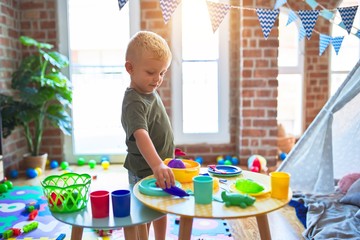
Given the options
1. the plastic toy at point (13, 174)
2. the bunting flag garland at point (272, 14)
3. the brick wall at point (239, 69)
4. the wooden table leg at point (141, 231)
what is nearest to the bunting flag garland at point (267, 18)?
the bunting flag garland at point (272, 14)

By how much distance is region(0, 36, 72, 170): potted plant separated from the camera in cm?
289

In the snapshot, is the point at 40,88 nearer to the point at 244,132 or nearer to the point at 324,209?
the point at 244,132

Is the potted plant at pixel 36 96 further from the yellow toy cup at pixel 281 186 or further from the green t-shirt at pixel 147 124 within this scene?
the yellow toy cup at pixel 281 186

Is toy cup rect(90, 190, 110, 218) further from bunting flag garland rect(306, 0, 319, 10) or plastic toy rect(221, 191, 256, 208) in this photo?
bunting flag garland rect(306, 0, 319, 10)

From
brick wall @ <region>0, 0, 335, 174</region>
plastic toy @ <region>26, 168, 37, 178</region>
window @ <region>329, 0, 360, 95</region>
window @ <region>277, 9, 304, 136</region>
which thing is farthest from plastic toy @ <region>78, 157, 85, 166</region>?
window @ <region>329, 0, 360, 95</region>

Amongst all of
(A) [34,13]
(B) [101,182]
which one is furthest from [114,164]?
(A) [34,13]

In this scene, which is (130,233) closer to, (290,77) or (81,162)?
(81,162)

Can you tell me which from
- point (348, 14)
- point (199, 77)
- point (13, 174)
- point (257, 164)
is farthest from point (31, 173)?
point (348, 14)

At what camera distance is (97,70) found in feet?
11.4

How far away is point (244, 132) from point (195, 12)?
1.25 m

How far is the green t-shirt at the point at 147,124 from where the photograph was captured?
1.30m

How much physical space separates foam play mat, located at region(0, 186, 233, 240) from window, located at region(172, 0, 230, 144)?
4.92ft

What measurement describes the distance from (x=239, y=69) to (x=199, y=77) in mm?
402

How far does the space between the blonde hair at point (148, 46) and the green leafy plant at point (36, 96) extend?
1.82m
